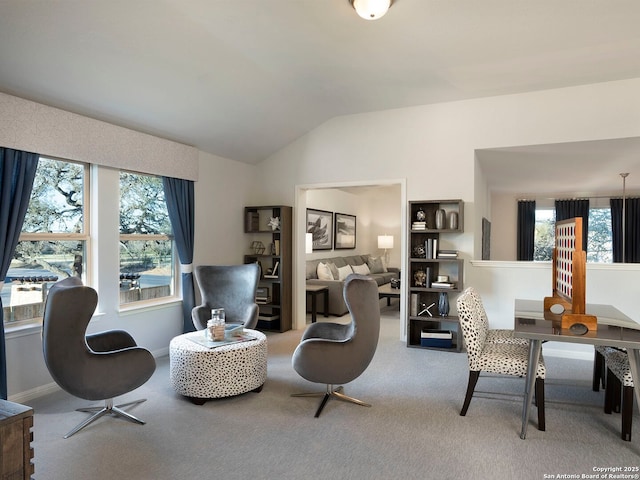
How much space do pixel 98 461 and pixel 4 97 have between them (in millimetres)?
2705

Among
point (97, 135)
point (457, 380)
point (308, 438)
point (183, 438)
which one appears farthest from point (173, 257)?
point (457, 380)

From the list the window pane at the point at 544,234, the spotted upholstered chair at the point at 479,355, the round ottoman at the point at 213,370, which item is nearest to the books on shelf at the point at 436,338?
the spotted upholstered chair at the point at 479,355

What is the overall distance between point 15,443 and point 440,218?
4.33 metres

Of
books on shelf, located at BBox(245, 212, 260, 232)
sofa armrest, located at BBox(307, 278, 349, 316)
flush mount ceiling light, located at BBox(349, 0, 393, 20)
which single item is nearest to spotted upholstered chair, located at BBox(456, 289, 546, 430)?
flush mount ceiling light, located at BBox(349, 0, 393, 20)

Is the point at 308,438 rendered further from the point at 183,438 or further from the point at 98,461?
the point at 98,461

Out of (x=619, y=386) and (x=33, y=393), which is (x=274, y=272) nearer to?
(x=33, y=393)

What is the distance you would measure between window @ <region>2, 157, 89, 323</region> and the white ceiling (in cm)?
62

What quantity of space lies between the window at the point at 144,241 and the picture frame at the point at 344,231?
421cm

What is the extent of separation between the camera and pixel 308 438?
2752 millimetres

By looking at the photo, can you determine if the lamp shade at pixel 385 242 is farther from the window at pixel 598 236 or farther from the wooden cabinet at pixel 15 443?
the wooden cabinet at pixel 15 443

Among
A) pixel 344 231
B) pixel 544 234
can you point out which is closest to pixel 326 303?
pixel 344 231

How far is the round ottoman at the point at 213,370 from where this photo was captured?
10.7 feet

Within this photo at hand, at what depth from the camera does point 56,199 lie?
148 inches

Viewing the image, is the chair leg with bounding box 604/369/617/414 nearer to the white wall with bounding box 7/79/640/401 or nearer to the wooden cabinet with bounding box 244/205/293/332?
the white wall with bounding box 7/79/640/401
